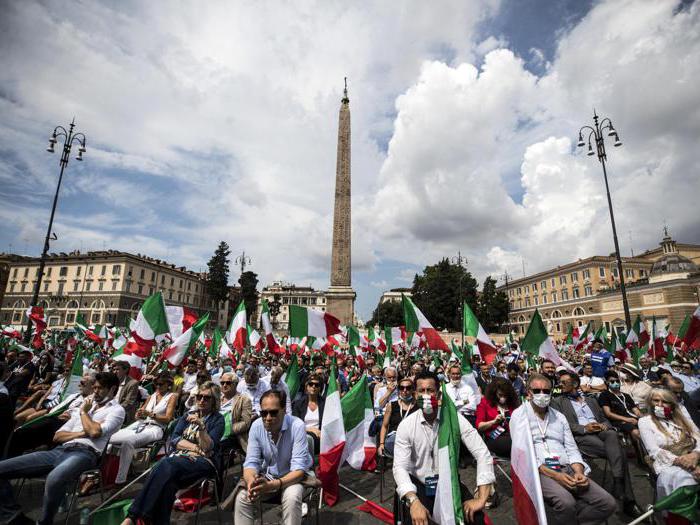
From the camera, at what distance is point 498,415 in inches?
185

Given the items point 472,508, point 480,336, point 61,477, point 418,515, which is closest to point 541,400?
point 472,508

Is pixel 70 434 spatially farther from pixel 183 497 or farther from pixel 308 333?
pixel 308 333

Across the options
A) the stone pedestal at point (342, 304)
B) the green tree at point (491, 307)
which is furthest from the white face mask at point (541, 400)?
the green tree at point (491, 307)

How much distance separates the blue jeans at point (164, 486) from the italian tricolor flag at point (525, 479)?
9.27ft

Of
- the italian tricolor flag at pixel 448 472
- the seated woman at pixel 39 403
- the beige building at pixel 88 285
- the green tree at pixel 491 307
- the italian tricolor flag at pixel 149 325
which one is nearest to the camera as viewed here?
the italian tricolor flag at pixel 448 472

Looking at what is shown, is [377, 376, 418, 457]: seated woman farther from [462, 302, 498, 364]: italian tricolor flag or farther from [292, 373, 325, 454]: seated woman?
[462, 302, 498, 364]: italian tricolor flag

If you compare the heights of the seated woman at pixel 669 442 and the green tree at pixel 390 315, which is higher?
the green tree at pixel 390 315

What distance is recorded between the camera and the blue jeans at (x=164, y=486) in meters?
3.00

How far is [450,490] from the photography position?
8.27 ft

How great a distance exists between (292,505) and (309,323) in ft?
18.6

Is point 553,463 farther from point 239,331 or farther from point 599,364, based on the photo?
point 239,331

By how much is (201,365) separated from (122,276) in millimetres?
60373

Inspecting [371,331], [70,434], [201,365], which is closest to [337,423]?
[70,434]

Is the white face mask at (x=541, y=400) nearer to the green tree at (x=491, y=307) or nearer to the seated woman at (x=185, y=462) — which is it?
the seated woman at (x=185, y=462)
